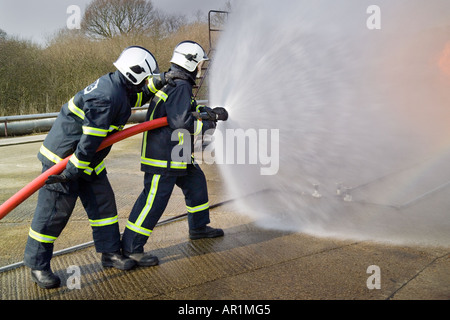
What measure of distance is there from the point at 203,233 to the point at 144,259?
0.68 metres

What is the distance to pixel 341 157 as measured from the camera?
6.48 m

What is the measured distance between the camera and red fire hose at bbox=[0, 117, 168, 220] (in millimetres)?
2801

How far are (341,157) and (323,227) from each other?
2.61 metres

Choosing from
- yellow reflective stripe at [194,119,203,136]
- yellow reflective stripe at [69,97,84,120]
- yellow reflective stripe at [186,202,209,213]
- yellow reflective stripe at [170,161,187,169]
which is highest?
yellow reflective stripe at [69,97,84,120]

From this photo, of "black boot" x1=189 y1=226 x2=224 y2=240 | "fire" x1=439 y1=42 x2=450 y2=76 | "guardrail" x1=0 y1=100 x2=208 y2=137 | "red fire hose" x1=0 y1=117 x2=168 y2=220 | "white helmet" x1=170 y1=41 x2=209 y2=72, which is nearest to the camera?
"red fire hose" x1=0 y1=117 x2=168 y2=220

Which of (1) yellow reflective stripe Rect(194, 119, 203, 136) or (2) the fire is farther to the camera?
(2) the fire

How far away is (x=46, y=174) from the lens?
293cm

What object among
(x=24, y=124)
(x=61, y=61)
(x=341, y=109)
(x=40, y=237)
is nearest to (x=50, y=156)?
(x=40, y=237)

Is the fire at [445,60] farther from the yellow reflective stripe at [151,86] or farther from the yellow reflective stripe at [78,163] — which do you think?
the yellow reflective stripe at [78,163]

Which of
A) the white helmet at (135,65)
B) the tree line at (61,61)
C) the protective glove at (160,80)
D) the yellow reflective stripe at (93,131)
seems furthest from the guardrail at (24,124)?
the yellow reflective stripe at (93,131)

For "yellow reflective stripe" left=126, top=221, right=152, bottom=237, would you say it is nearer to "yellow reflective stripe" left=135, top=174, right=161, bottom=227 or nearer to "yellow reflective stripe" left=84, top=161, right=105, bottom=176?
"yellow reflective stripe" left=135, top=174, right=161, bottom=227

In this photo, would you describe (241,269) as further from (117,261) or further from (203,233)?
(117,261)

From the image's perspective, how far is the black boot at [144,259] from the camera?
3381 millimetres

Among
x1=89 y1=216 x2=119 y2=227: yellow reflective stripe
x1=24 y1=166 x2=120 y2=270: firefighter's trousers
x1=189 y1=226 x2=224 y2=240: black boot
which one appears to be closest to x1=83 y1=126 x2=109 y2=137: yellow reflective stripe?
x1=24 y1=166 x2=120 y2=270: firefighter's trousers
